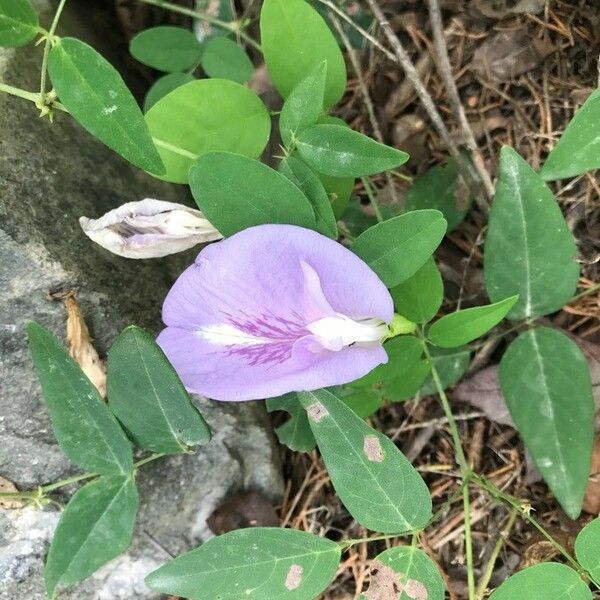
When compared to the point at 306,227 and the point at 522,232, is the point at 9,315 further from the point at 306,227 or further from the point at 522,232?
the point at 522,232

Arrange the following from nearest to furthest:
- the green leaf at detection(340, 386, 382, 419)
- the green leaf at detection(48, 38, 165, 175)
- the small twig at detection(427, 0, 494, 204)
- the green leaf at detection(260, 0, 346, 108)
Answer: the green leaf at detection(48, 38, 165, 175)
the green leaf at detection(260, 0, 346, 108)
the green leaf at detection(340, 386, 382, 419)
the small twig at detection(427, 0, 494, 204)

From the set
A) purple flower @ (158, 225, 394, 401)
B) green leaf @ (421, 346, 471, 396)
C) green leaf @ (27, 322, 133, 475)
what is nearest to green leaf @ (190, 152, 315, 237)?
purple flower @ (158, 225, 394, 401)

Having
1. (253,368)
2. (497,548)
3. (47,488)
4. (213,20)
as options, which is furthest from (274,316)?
(213,20)

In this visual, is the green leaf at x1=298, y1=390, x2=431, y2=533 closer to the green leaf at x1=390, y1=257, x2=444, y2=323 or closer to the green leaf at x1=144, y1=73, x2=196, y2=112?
the green leaf at x1=390, y1=257, x2=444, y2=323

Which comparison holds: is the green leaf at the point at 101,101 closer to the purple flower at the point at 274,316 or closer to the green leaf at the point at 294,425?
the purple flower at the point at 274,316

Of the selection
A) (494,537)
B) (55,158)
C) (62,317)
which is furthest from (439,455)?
(55,158)

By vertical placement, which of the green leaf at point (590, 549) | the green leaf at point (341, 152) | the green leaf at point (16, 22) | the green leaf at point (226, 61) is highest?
the green leaf at point (16, 22)

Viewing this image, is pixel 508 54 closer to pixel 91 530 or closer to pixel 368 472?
pixel 368 472

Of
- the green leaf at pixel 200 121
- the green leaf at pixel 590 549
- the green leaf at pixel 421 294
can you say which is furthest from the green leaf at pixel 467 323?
the green leaf at pixel 200 121
